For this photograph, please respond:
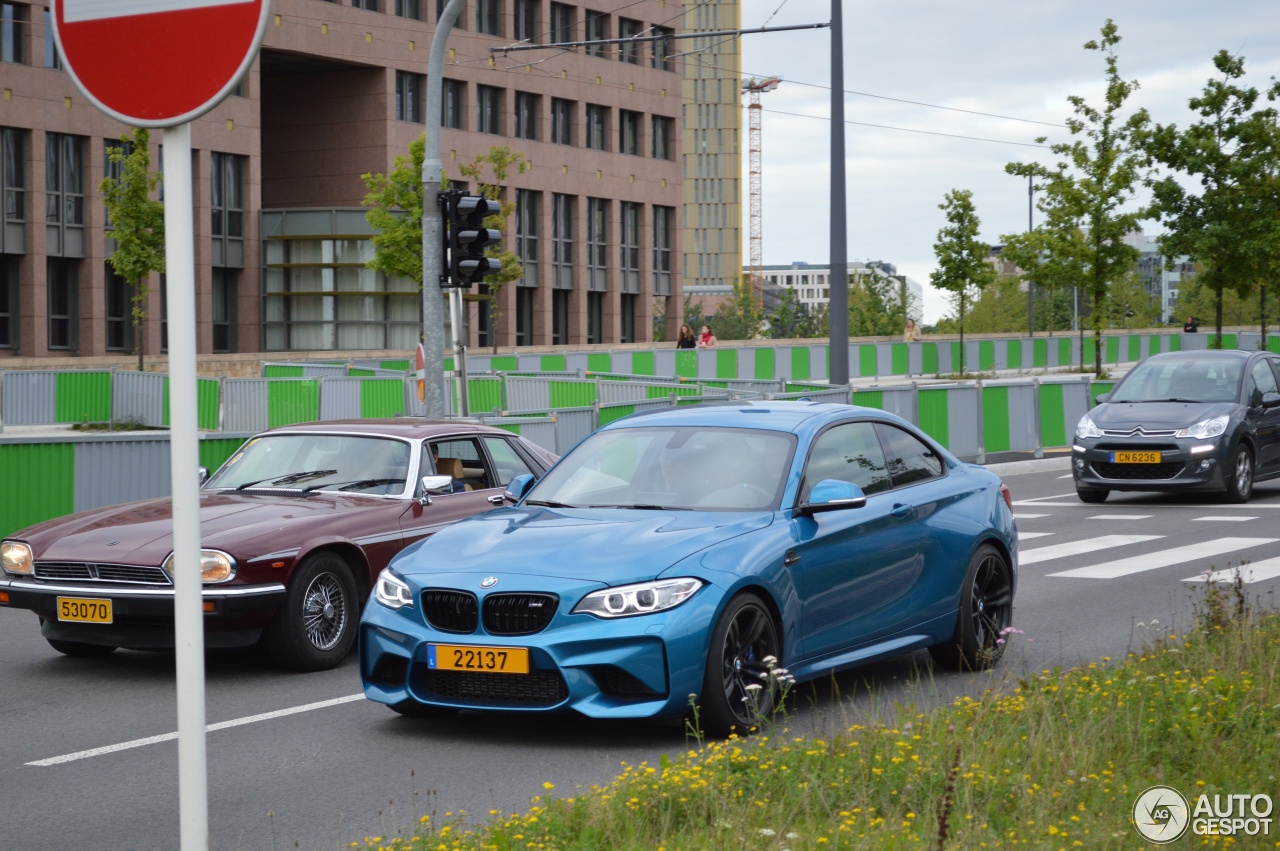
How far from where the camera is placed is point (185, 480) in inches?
133

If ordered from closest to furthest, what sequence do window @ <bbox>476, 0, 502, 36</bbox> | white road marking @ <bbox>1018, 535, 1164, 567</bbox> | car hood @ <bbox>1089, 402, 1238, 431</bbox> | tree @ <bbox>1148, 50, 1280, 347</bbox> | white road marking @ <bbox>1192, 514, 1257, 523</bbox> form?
white road marking @ <bbox>1018, 535, 1164, 567</bbox> < white road marking @ <bbox>1192, 514, 1257, 523</bbox> < car hood @ <bbox>1089, 402, 1238, 431</bbox> < tree @ <bbox>1148, 50, 1280, 347</bbox> < window @ <bbox>476, 0, 502, 36</bbox>

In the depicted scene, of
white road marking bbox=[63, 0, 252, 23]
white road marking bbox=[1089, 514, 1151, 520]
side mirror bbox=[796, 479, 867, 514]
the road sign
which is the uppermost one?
white road marking bbox=[63, 0, 252, 23]

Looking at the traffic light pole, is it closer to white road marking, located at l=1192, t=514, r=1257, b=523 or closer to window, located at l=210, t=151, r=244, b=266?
white road marking, located at l=1192, t=514, r=1257, b=523

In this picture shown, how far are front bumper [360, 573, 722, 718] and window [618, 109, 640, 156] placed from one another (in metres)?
69.4

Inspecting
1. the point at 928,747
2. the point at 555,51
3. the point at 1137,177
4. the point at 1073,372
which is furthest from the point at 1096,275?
the point at 928,747

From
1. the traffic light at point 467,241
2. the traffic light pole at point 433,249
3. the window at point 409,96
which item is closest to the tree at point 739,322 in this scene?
the window at point 409,96

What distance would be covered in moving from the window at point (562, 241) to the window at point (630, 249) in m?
3.70

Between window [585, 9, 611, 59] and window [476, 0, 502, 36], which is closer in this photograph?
window [476, 0, 502, 36]

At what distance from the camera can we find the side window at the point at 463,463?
1076 cm

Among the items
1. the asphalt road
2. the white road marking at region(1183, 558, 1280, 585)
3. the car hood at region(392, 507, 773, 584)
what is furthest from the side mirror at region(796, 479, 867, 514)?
the white road marking at region(1183, 558, 1280, 585)

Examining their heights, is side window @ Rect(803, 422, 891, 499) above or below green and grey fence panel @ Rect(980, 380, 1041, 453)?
above

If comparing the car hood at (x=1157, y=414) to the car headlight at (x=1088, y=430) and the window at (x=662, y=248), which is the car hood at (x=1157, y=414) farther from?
the window at (x=662, y=248)

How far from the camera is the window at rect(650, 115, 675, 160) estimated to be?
7819cm

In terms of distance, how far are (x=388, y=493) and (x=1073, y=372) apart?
168 feet
